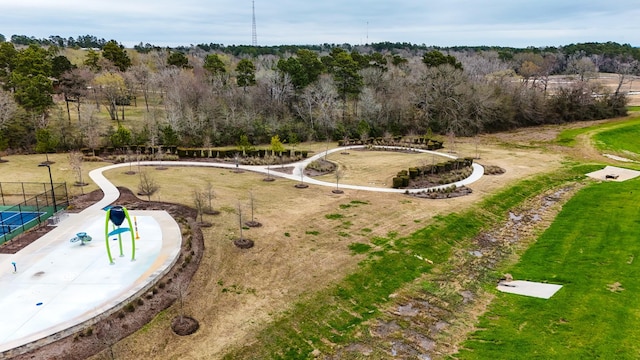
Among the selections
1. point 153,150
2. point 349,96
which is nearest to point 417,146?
point 349,96

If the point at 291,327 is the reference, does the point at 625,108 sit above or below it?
above

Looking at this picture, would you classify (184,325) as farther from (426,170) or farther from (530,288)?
(426,170)

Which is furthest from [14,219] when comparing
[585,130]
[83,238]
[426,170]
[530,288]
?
[585,130]

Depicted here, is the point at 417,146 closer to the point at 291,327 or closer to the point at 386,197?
the point at 386,197

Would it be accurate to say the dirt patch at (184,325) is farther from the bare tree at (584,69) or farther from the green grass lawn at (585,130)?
the bare tree at (584,69)

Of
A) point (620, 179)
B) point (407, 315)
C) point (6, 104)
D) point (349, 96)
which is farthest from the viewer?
point (349, 96)

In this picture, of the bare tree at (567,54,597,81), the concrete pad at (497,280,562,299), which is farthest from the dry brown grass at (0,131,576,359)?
the bare tree at (567,54,597,81)

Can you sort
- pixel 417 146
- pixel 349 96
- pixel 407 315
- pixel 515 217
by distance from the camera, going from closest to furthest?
pixel 407 315 < pixel 515 217 < pixel 417 146 < pixel 349 96
